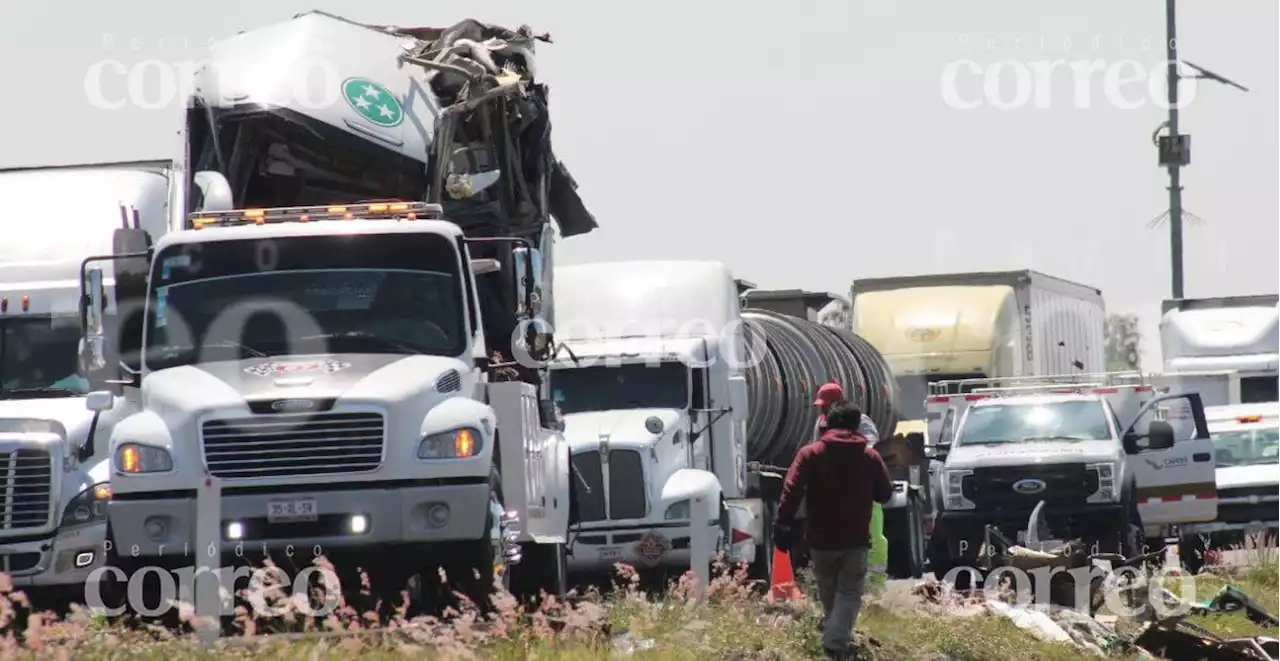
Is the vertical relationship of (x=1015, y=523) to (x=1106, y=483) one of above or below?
below

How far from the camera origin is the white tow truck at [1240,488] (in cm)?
2620

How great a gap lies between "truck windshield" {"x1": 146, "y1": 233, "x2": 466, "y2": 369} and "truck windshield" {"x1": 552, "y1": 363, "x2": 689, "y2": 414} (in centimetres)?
672

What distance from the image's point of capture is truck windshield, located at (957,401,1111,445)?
2409cm

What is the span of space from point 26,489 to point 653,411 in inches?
254

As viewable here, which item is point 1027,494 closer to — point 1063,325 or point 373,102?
point 373,102

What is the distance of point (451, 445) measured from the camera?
1389 centimetres

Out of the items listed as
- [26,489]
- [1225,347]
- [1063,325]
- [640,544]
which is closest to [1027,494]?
[640,544]

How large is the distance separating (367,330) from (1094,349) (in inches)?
1171

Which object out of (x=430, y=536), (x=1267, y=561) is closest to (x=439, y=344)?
(x=430, y=536)

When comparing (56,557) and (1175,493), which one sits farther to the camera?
(1175,493)

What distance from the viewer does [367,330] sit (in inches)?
565

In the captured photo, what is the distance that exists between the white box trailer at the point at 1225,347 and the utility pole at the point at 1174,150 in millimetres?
7170

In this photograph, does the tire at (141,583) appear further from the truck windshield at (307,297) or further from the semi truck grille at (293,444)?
the truck windshield at (307,297)

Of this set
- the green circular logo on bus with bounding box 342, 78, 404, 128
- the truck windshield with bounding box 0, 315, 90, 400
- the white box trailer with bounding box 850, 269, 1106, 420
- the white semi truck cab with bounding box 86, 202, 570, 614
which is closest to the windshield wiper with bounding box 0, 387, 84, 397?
the truck windshield with bounding box 0, 315, 90, 400
